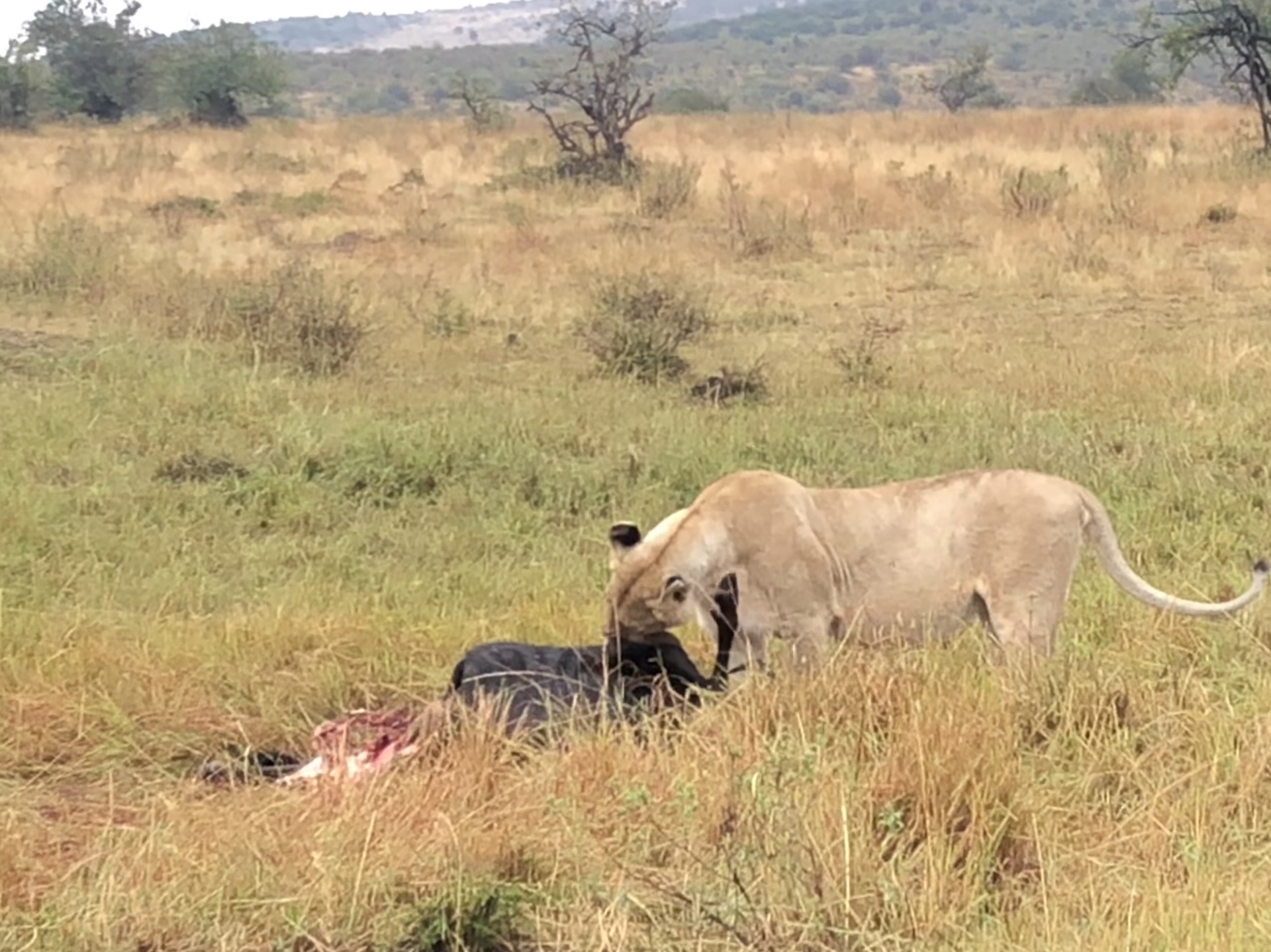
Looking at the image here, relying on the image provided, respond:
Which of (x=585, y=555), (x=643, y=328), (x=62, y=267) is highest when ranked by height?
(x=62, y=267)

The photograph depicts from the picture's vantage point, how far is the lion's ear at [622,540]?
446 centimetres

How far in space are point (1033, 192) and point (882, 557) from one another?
1252 cm

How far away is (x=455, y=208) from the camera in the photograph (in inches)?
677

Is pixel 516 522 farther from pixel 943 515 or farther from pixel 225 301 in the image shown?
pixel 225 301

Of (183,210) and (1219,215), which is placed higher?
(183,210)

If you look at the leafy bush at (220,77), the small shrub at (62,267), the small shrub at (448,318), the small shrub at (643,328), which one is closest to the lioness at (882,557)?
the small shrub at (643,328)

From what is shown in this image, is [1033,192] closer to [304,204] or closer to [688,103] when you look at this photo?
[304,204]

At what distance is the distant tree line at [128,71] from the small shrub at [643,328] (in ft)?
66.0

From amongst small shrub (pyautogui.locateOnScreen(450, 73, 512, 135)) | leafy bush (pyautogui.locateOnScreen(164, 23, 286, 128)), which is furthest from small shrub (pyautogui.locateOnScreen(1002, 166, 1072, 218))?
leafy bush (pyautogui.locateOnScreen(164, 23, 286, 128))

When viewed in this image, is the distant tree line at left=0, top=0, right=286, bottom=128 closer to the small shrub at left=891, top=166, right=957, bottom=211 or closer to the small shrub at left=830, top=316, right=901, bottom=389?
the small shrub at left=891, top=166, right=957, bottom=211

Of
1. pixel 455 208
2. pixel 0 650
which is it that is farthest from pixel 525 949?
pixel 455 208

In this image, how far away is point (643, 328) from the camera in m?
9.91

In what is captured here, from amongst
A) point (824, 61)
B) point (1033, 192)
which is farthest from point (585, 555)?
point (824, 61)

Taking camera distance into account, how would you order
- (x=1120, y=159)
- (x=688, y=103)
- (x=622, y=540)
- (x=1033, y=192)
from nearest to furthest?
(x=622, y=540) → (x=1033, y=192) → (x=1120, y=159) → (x=688, y=103)
